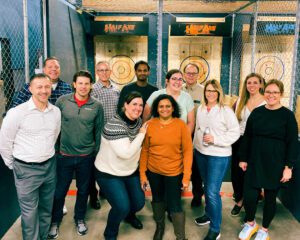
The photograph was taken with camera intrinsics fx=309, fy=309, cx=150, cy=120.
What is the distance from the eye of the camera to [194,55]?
25.2 ft

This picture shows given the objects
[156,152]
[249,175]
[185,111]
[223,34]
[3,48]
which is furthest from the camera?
[223,34]

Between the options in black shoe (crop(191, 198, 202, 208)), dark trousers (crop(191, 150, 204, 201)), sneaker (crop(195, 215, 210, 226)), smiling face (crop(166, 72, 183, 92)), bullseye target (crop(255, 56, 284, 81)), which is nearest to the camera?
smiling face (crop(166, 72, 183, 92))

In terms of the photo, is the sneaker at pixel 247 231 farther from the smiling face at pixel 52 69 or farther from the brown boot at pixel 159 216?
the smiling face at pixel 52 69

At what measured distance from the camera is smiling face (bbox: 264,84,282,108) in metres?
2.47

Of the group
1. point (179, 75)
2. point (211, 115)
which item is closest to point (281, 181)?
point (211, 115)

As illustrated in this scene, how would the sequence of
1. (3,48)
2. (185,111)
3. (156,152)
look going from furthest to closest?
1. (3,48)
2. (185,111)
3. (156,152)

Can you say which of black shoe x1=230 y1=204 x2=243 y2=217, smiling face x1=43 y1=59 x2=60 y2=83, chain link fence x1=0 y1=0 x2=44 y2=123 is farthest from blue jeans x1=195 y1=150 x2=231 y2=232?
chain link fence x1=0 y1=0 x2=44 y2=123

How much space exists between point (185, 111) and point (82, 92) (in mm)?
950

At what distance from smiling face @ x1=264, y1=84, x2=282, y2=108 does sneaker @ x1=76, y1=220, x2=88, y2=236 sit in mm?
1951

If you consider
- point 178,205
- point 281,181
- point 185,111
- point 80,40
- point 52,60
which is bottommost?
point 178,205

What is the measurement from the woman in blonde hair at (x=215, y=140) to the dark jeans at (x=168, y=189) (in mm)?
273

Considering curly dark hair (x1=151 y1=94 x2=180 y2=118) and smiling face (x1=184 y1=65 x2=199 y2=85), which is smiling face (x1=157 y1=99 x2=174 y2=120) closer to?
curly dark hair (x1=151 y1=94 x2=180 y2=118)

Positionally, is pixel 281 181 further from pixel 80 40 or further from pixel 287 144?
pixel 80 40

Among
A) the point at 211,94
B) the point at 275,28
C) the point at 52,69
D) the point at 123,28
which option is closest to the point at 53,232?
the point at 52,69
